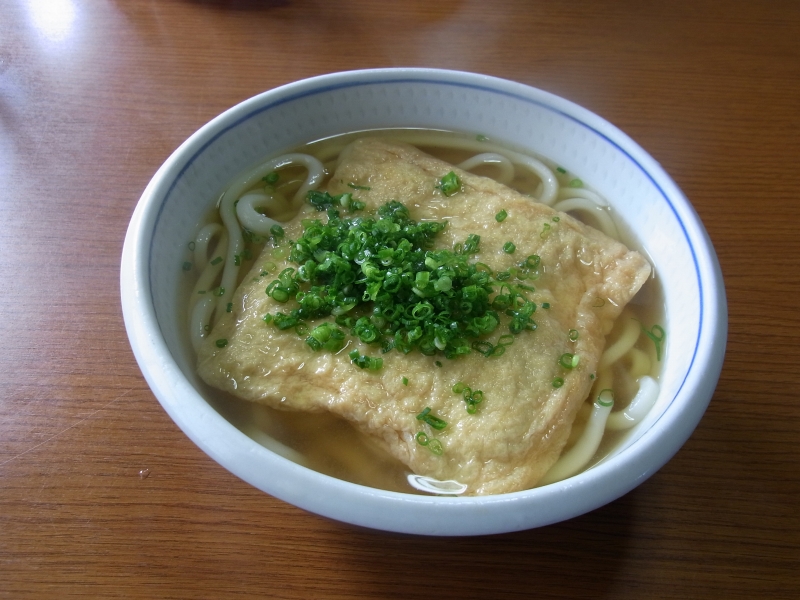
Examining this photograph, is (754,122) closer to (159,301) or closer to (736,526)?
(736,526)

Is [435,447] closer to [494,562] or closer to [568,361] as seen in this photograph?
[494,562]

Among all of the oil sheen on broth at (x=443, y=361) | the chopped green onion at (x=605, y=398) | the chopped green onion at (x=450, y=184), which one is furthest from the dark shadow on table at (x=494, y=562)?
the chopped green onion at (x=450, y=184)

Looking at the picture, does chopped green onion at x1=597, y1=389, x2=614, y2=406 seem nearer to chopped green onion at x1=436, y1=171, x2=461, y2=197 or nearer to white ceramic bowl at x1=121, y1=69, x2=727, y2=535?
white ceramic bowl at x1=121, y1=69, x2=727, y2=535

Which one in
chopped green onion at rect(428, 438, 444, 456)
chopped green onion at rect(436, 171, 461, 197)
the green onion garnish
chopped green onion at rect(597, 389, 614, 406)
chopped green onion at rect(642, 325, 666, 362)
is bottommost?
chopped green onion at rect(597, 389, 614, 406)

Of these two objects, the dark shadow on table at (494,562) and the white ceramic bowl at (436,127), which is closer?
the white ceramic bowl at (436,127)

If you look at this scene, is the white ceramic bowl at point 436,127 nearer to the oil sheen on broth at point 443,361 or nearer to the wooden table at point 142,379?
the oil sheen on broth at point 443,361

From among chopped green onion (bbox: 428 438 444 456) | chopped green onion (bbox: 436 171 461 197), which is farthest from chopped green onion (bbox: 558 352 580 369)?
chopped green onion (bbox: 436 171 461 197)

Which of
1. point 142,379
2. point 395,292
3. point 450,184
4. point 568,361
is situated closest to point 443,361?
point 395,292
